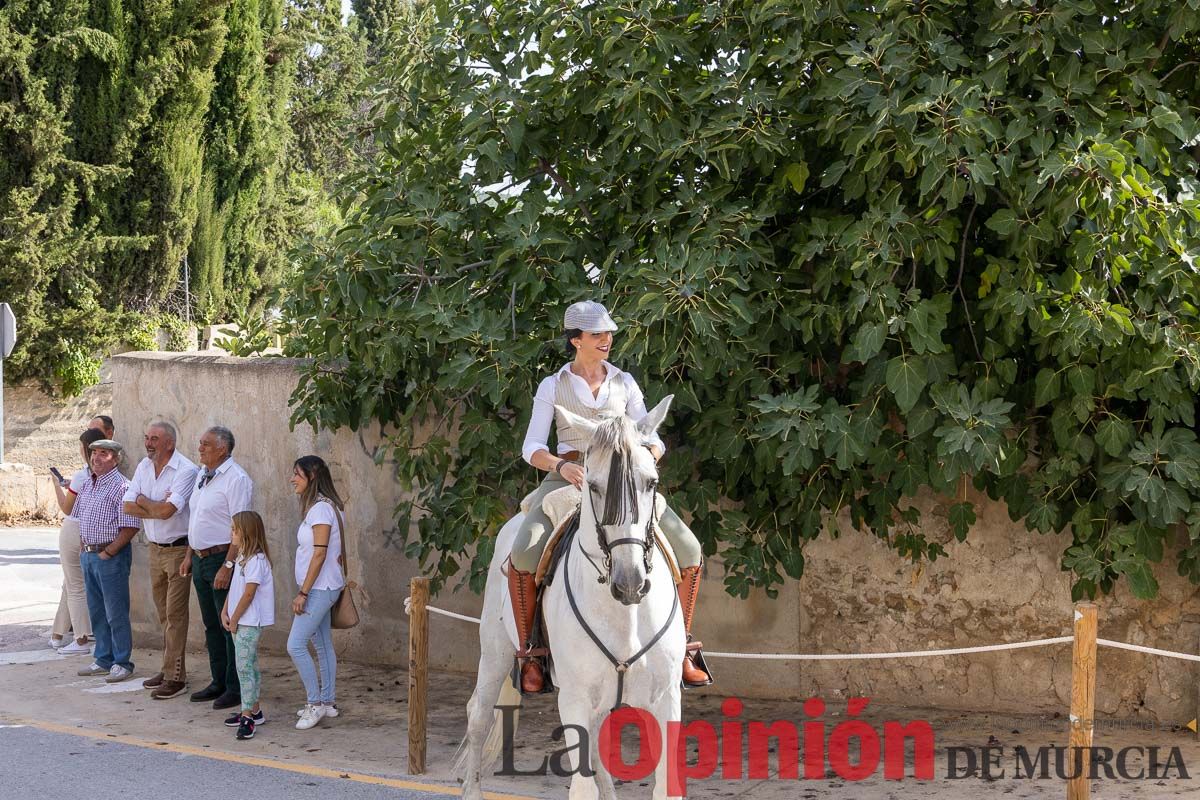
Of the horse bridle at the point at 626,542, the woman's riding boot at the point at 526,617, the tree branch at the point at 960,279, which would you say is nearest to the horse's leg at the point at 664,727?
the horse bridle at the point at 626,542

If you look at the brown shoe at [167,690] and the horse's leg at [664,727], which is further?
the brown shoe at [167,690]

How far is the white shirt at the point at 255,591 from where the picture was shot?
27.6 feet

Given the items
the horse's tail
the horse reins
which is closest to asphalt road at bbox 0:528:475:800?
the horse's tail

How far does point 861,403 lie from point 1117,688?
2.62m

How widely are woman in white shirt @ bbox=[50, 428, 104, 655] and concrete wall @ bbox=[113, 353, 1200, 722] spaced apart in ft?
6.12

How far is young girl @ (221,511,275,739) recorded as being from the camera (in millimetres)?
8367

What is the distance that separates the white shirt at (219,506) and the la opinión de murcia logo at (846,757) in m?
2.94

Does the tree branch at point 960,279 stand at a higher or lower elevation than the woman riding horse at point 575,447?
higher

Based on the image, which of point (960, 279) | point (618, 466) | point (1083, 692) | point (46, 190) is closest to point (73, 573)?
point (618, 466)

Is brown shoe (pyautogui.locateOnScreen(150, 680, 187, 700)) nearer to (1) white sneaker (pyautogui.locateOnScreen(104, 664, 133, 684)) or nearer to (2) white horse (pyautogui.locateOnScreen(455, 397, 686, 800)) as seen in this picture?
(1) white sneaker (pyautogui.locateOnScreen(104, 664, 133, 684))

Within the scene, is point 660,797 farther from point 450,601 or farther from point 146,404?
point 146,404

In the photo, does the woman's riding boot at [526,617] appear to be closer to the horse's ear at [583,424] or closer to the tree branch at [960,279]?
the horse's ear at [583,424]

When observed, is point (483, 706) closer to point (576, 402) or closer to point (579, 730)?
point (579, 730)

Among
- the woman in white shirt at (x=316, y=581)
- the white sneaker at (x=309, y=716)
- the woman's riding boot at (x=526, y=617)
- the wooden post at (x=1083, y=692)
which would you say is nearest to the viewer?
the wooden post at (x=1083, y=692)
